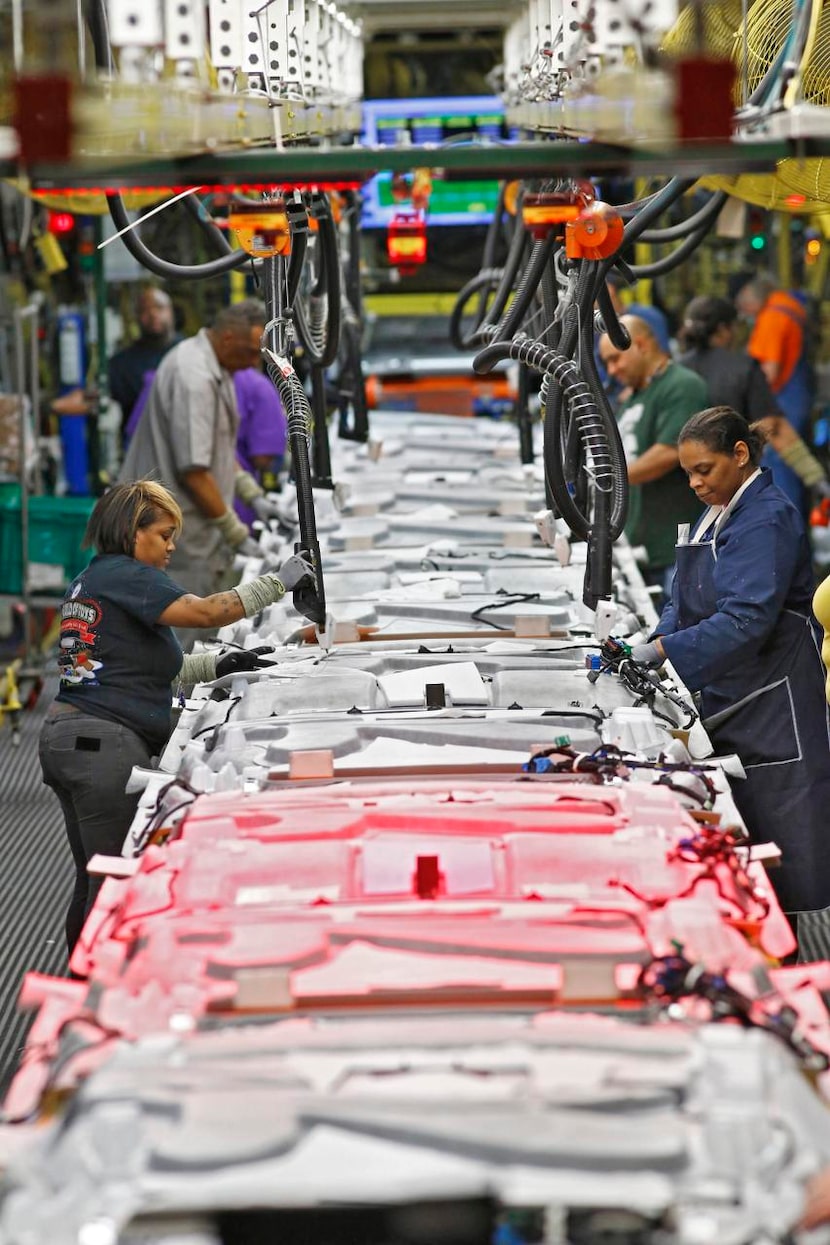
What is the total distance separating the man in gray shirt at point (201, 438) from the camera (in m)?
7.13

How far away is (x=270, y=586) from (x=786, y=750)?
1395 millimetres

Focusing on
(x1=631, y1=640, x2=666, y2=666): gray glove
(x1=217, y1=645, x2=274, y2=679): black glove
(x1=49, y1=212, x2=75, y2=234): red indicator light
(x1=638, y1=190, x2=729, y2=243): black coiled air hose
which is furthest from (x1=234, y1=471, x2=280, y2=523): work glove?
(x1=631, y1=640, x2=666, y2=666): gray glove

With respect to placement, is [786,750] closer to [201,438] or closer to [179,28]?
[179,28]

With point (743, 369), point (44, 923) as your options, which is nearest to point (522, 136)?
point (743, 369)

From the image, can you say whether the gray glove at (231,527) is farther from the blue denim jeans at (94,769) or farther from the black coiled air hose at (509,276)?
the blue denim jeans at (94,769)

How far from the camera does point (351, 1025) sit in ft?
8.46

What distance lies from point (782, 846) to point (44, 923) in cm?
256

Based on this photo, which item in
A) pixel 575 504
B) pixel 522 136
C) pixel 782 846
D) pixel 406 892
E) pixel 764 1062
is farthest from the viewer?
pixel 522 136

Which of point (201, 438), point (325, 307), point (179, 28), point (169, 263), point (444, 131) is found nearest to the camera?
point (179, 28)

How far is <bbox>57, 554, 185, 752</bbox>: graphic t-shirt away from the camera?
441cm

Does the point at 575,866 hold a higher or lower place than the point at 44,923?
higher

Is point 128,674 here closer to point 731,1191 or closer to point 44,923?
point 44,923

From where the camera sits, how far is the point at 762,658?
456cm

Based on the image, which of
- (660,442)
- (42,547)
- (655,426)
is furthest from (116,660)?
(42,547)
